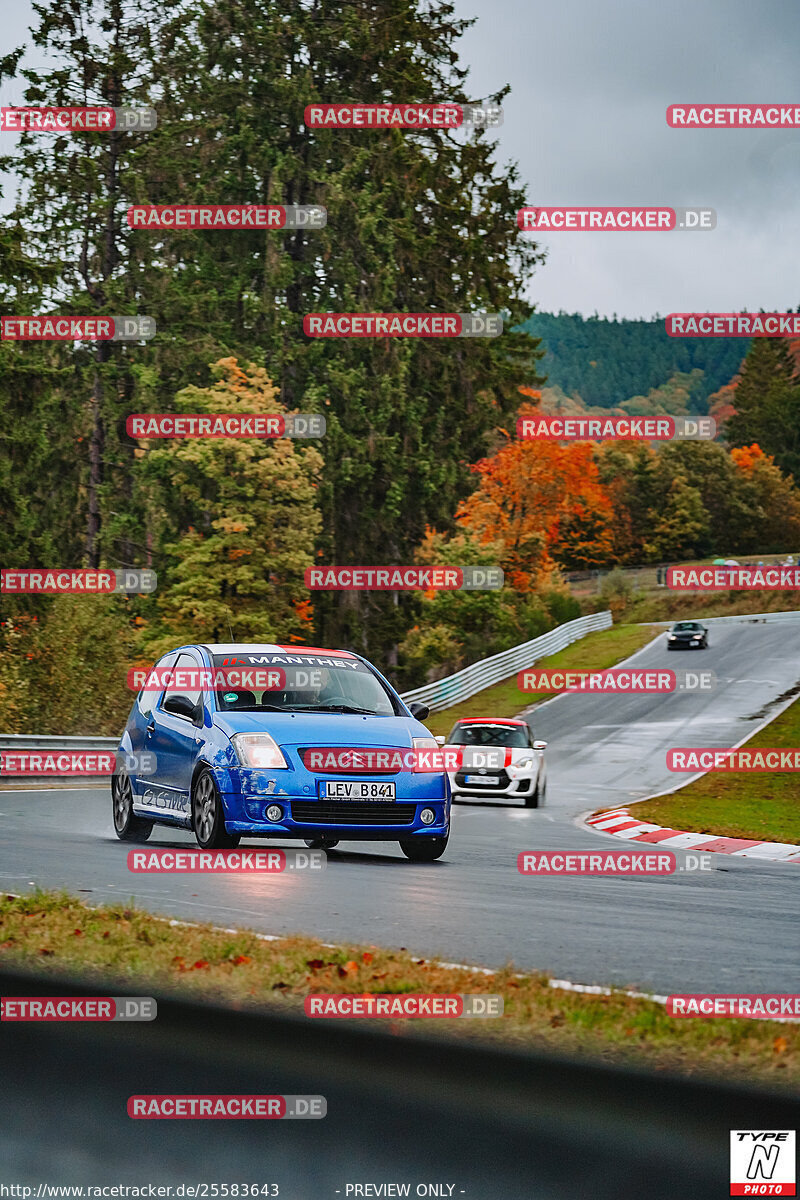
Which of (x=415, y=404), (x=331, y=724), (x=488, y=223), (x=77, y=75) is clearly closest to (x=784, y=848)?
(x=331, y=724)

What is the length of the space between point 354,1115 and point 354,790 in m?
7.15

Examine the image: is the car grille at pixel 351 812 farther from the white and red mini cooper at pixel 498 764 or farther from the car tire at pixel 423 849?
the white and red mini cooper at pixel 498 764

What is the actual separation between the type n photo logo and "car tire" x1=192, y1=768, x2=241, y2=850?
7.84 meters

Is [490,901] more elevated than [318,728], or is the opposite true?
[318,728]

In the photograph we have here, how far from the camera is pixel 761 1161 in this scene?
396cm

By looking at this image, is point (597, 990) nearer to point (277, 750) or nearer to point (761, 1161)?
point (761, 1161)

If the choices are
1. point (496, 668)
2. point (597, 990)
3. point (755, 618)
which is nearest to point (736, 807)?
point (597, 990)

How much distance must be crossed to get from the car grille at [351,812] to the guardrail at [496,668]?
32370mm

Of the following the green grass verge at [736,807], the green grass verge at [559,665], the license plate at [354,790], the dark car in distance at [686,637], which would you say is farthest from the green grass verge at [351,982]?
the dark car in distance at [686,637]

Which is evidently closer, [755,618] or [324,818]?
[324,818]

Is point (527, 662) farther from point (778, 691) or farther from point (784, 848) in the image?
point (784, 848)

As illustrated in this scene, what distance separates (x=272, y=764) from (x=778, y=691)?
39941 mm

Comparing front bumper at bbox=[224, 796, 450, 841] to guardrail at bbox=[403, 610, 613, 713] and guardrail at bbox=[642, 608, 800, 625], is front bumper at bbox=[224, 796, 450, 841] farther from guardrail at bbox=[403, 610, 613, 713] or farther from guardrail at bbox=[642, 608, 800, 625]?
guardrail at bbox=[642, 608, 800, 625]

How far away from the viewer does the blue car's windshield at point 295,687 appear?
12.4 metres
